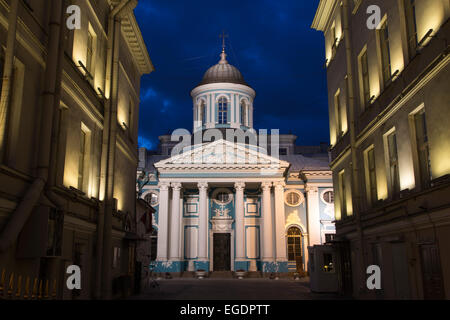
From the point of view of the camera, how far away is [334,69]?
2062cm

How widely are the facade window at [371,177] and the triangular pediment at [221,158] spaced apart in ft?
71.3

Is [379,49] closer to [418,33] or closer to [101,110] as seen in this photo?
[418,33]

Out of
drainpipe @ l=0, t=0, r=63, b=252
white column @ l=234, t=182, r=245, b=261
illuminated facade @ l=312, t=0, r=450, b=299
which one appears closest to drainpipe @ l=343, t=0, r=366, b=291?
illuminated facade @ l=312, t=0, r=450, b=299

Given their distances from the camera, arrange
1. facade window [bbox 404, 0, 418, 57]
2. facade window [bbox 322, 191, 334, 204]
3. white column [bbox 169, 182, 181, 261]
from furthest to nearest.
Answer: facade window [bbox 322, 191, 334, 204] < white column [bbox 169, 182, 181, 261] < facade window [bbox 404, 0, 418, 57]

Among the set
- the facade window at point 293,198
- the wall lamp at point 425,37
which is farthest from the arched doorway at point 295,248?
the wall lamp at point 425,37

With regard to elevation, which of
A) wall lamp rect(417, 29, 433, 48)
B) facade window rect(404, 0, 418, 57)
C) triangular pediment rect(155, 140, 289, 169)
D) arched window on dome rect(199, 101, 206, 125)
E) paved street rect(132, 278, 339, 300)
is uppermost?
arched window on dome rect(199, 101, 206, 125)

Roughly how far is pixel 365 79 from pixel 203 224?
76.0 feet

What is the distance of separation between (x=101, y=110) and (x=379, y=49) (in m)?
9.33

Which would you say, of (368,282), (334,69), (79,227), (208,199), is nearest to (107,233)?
(79,227)

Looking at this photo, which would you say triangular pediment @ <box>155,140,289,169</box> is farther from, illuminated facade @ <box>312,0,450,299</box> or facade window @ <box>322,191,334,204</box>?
illuminated facade @ <box>312,0,450,299</box>

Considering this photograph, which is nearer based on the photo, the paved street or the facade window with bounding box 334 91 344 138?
the paved street

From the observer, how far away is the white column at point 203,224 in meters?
36.6

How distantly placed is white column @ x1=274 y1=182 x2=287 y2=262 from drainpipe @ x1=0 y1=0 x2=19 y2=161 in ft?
101

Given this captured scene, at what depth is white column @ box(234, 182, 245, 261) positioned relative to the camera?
36938 millimetres
